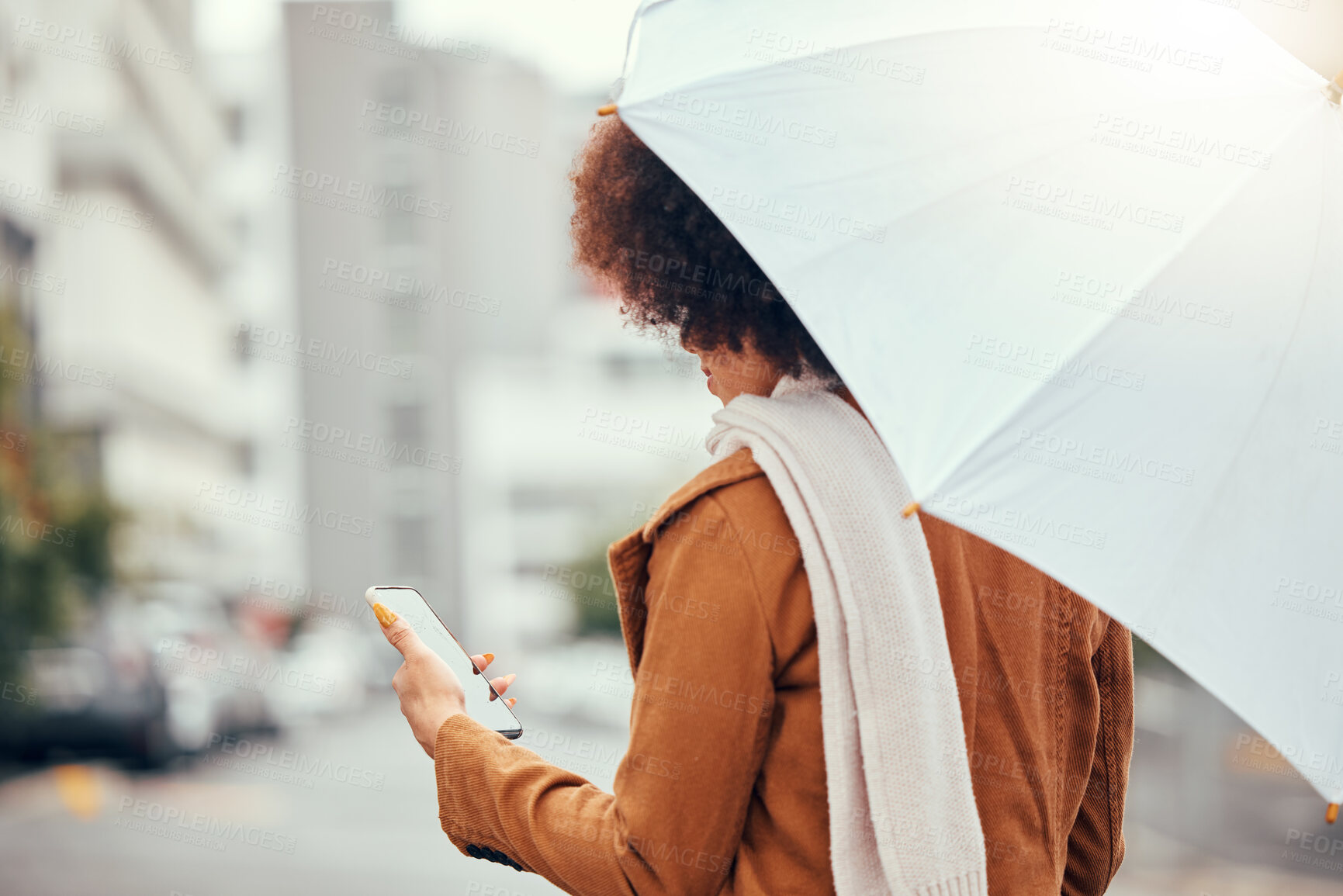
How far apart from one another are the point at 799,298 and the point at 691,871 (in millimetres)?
644

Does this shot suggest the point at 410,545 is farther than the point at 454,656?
Yes

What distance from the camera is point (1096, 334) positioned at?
49.3 inches

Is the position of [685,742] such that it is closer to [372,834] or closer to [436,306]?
[372,834]

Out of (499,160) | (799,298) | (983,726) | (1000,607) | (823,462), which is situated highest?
(499,160)

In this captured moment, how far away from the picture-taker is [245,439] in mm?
45500

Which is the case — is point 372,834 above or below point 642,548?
A: below

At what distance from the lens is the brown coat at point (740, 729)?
1276 mm

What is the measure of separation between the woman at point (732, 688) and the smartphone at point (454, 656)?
12 cm

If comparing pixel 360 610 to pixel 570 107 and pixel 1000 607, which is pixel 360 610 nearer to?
pixel 570 107

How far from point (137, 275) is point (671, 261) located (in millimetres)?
33878

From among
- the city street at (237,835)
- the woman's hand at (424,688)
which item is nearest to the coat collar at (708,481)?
the woman's hand at (424,688)

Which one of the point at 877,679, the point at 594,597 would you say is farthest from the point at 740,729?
the point at 594,597

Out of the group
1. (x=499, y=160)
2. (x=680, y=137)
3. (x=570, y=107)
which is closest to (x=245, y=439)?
(x=499, y=160)

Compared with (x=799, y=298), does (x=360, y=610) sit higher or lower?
lower
